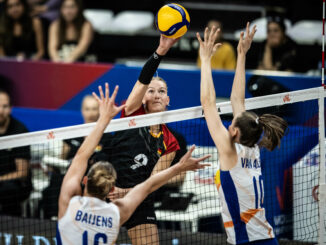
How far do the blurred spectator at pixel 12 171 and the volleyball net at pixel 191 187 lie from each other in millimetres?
13

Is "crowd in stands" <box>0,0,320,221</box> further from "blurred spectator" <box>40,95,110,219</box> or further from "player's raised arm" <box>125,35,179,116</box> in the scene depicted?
"player's raised arm" <box>125,35,179,116</box>

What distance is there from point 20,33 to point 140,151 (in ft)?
17.6

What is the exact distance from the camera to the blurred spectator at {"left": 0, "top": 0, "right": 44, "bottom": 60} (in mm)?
10312

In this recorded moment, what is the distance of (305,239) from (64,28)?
5381mm

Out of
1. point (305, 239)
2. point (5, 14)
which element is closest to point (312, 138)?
point (305, 239)

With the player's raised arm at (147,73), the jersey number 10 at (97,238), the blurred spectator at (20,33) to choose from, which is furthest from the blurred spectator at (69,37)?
the jersey number 10 at (97,238)

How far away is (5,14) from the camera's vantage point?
33.8 feet

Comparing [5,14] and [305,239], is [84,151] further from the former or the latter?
[5,14]

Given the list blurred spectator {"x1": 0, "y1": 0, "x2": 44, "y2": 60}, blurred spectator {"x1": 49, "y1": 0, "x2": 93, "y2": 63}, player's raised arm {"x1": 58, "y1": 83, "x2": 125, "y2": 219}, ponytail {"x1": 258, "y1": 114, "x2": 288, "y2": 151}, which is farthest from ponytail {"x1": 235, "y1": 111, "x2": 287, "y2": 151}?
blurred spectator {"x1": 0, "y1": 0, "x2": 44, "y2": 60}

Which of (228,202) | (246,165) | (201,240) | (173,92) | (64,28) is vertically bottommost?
(201,240)

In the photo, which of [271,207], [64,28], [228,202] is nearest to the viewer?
[228,202]

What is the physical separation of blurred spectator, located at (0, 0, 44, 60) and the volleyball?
5.20 m

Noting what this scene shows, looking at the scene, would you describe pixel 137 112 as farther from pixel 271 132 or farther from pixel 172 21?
pixel 271 132

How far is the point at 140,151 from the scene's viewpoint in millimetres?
5879
